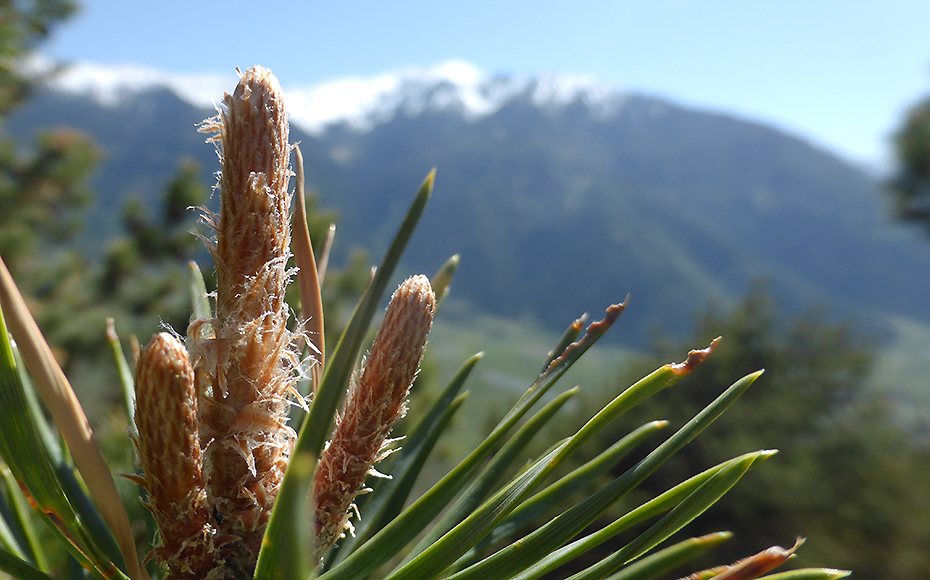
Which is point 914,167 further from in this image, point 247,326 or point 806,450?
point 247,326

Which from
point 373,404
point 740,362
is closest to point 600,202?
point 740,362

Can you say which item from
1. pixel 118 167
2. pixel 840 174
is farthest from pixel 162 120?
pixel 840 174

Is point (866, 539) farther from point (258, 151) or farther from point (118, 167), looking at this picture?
point (118, 167)

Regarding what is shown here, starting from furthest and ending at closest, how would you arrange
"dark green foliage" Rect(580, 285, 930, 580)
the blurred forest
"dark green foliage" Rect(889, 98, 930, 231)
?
"dark green foliage" Rect(580, 285, 930, 580) < the blurred forest < "dark green foliage" Rect(889, 98, 930, 231)

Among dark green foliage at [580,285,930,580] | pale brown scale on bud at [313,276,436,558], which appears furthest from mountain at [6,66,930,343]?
pale brown scale on bud at [313,276,436,558]

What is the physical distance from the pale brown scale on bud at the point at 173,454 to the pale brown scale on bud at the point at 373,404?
101mm

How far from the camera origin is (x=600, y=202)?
137125 mm

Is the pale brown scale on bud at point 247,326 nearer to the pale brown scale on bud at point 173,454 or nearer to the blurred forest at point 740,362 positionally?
the pale brown scale on bud at point 173,454

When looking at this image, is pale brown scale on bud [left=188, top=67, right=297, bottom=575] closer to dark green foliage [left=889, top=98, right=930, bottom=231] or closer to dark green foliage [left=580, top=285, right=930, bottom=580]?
dark green foliage [left=580, top=285, right=930, bottom=580]

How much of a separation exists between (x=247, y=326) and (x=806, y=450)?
465 inches

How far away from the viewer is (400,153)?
166 meters

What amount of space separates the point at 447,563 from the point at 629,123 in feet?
558

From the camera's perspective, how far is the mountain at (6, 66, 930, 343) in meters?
121

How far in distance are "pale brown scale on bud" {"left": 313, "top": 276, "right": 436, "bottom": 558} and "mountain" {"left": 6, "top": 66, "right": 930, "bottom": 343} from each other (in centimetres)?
11356
